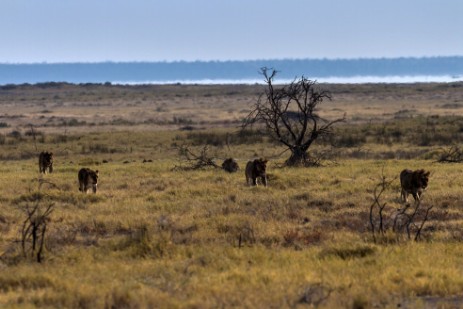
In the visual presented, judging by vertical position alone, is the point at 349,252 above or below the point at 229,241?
above

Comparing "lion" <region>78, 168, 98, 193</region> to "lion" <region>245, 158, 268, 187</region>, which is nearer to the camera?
"lion" <region>78, 168, 98, 193</region>

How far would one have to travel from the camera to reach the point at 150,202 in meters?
17.0

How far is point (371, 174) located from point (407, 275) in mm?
12219

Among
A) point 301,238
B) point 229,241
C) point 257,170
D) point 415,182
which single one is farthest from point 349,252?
point 257,170

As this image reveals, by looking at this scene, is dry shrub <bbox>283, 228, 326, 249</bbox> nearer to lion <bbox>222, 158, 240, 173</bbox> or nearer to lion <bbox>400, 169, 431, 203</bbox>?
lion <bbox>400, 169, 431, 203</bbox>

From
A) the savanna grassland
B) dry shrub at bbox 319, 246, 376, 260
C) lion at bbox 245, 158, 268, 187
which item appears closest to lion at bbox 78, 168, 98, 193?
the savanna grassland

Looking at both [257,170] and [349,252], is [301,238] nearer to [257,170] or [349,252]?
[349,252]

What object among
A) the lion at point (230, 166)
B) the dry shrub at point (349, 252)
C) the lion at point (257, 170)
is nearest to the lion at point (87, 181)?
the lion at point (257, 170)

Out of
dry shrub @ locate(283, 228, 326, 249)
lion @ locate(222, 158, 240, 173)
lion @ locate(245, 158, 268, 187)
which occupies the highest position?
lion @ locate(245, 158, 268, 187)

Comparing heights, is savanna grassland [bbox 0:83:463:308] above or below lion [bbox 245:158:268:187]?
below

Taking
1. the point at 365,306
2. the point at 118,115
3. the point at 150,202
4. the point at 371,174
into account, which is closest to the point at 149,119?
the point at 118,115

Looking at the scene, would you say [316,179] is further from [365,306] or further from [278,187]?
[365,306]

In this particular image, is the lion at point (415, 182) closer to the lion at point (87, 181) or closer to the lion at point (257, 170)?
the lion at point (257, 170)

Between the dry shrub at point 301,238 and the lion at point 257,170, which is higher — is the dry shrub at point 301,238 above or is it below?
below
